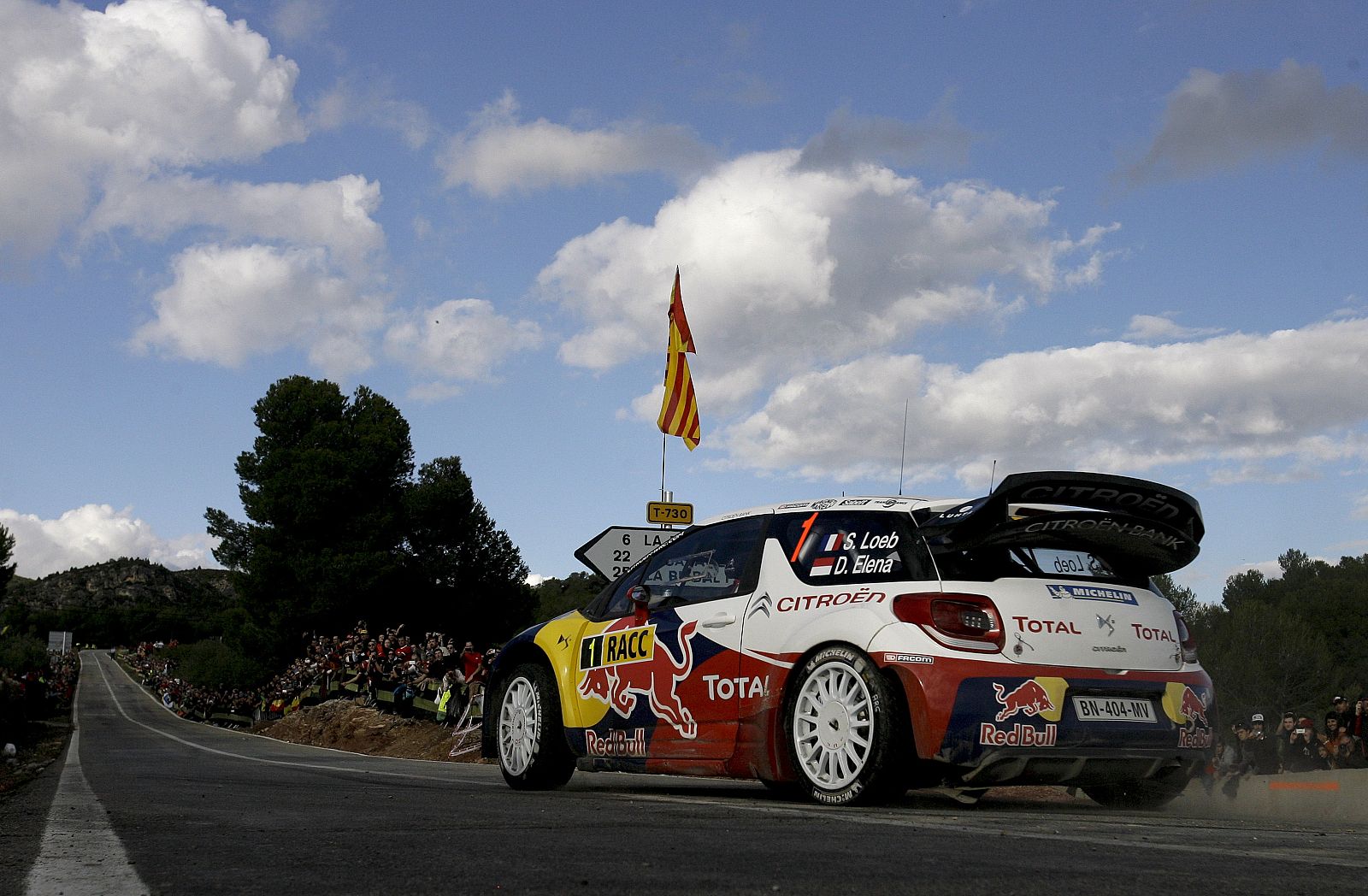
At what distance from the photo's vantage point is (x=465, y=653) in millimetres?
18500

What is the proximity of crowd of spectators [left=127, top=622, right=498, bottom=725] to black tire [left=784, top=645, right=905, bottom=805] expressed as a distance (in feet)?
36.5

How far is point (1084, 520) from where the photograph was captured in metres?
6.19

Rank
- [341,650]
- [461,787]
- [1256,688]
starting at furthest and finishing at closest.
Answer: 1. [1256,688]
2. [341,650]
3. [461,787]

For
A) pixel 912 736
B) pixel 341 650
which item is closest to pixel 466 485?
pixel 341 650

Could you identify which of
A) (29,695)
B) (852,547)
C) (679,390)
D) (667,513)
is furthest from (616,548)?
(29,695)

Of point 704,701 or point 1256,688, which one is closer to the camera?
point 704,701

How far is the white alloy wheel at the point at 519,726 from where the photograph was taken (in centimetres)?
796

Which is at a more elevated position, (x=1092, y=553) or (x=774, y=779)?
(x=1092, y=553)

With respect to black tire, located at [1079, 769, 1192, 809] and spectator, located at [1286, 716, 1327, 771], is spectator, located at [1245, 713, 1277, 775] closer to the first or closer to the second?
spectator, located at [1286, 716, 1327, 771]

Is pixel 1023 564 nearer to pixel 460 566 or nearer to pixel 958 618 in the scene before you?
pixel 958 618

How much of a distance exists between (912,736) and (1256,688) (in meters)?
77.6

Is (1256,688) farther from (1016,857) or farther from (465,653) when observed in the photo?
(1016,857)

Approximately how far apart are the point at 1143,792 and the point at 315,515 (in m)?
51.6

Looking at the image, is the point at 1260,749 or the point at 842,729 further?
the point at 1260,749
